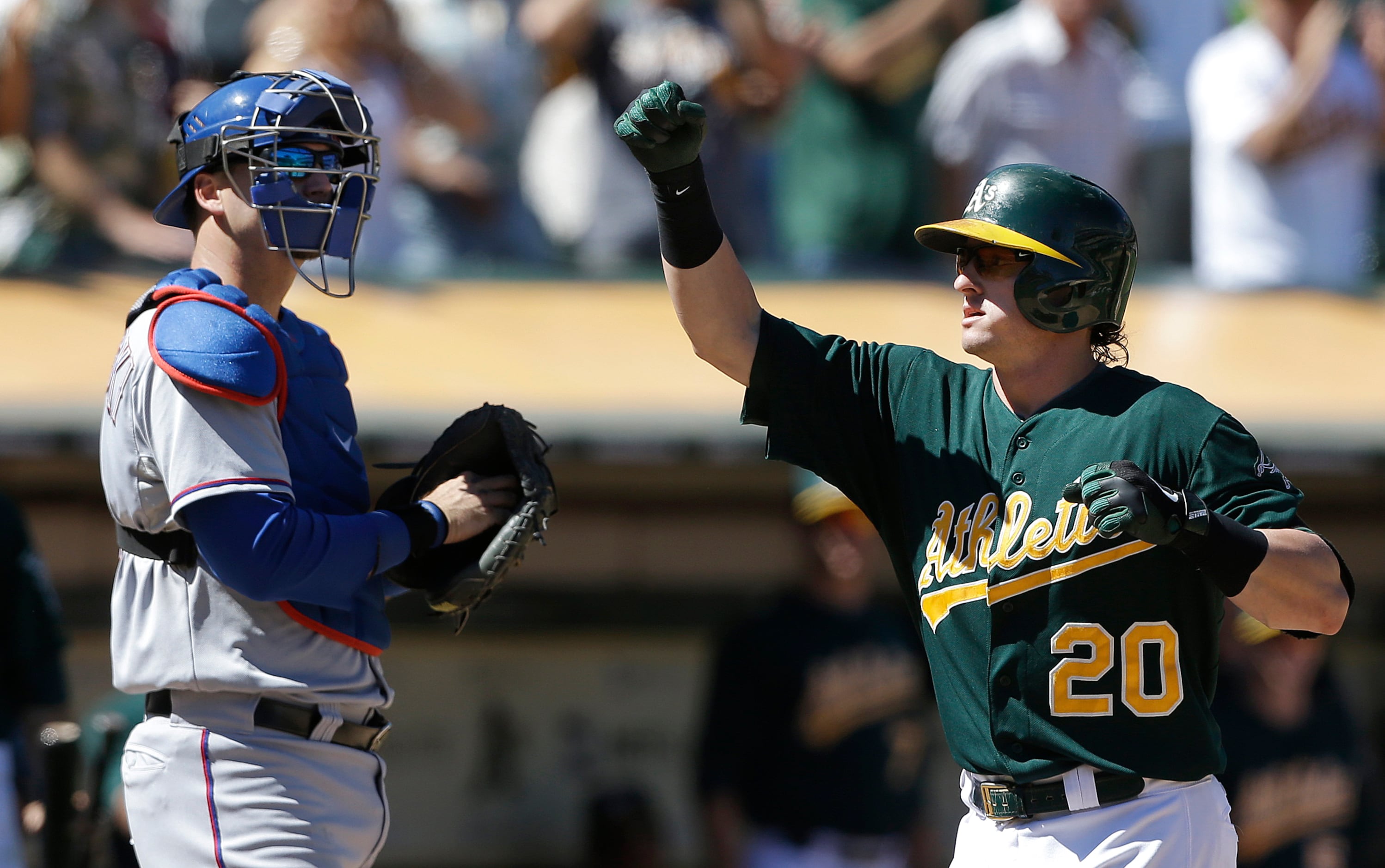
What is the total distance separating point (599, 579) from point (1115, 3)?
9.46ft

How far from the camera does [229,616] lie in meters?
2.40

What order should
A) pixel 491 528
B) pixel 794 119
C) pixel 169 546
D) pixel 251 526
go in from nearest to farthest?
1. pixel 251 526
2. pixel 169 546
3. pixel 491 528
4. pixel 794 119

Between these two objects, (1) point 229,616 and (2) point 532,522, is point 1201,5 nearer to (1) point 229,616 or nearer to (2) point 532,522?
(2) point 532,522

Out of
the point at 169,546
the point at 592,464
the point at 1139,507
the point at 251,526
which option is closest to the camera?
the point at 1139,507

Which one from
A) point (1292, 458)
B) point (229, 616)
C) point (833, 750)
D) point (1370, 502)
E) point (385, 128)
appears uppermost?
point (385, 128)

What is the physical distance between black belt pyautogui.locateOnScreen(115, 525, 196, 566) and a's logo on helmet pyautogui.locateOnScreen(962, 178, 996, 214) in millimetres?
1295

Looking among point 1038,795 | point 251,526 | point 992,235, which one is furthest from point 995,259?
point 251,526

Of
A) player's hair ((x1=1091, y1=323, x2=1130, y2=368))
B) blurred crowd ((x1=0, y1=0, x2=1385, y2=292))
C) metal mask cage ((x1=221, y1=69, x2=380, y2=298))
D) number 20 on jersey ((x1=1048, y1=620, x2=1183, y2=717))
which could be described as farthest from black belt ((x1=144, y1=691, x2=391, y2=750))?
blurred crowd ((x1=0, y1=0, x2=1385, y2=292))

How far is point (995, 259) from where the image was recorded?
2.57 metres

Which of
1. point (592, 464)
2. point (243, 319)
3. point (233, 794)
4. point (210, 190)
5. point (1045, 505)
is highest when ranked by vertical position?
point (210, 190)

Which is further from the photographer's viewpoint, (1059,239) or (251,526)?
(1059,239)

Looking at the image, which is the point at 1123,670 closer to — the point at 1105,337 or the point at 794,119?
the point at 1105,337

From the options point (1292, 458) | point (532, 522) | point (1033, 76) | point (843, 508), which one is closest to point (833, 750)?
point (843, 508)

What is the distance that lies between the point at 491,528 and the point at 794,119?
345 cm
